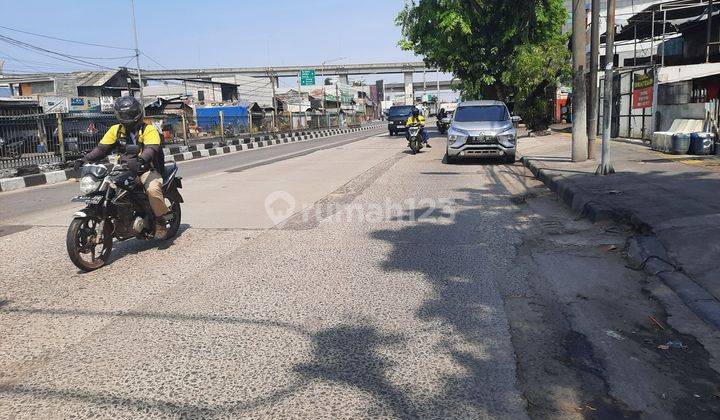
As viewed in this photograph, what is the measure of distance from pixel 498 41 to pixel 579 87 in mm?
15445

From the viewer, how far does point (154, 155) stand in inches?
239

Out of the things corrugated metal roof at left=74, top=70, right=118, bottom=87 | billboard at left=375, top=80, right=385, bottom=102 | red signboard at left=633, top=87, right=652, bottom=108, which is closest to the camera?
red signboard at left=633, top=87, right=652, bottom=108

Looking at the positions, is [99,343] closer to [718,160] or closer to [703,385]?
[703,385]

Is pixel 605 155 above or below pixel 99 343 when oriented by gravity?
above

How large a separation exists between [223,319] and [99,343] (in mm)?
816

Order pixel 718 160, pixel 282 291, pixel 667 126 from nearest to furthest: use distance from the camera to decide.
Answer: pixel 282 291, pixel 718 160, pixel 667 126

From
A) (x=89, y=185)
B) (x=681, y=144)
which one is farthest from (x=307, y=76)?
(x=89, y=185)

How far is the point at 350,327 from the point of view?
3.89 metres

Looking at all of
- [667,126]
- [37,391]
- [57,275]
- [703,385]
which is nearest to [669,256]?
[703,385]

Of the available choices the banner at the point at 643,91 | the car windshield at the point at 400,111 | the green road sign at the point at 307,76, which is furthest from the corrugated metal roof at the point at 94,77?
the banner at the point at 643,91

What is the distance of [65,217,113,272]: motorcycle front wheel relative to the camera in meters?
5.26

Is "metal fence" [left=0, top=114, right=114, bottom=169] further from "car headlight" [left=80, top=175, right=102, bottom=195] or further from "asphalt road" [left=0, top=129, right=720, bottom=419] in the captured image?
"car headlight" [left=80, top=175, right=102, bottom=195]

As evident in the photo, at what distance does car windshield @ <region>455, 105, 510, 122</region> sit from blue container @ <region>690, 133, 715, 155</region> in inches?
177

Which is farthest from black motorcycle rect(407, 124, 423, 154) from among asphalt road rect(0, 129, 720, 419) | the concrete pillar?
the concrete pillar
